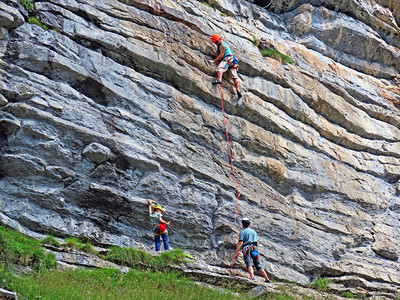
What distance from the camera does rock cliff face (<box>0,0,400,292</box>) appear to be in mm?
13586

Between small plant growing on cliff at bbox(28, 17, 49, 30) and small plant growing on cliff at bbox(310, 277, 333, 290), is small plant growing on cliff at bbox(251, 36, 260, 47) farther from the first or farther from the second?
small plant growing on cliff at bbox(310, 277, 333, 290)

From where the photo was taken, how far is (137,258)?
40.6 feet

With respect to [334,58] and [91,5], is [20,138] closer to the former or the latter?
[91,5]

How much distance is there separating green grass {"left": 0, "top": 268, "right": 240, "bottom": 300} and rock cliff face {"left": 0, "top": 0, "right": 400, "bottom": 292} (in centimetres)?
220

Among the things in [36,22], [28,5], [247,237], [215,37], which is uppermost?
[215,37]

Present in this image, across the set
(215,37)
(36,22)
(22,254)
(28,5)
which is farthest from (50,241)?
(215,37)

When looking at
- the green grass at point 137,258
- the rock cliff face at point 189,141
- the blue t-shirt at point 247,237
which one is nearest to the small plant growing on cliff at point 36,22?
the rock cliff face at point 189,141

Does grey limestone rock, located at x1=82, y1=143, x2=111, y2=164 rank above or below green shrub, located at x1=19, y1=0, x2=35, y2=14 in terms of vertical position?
below

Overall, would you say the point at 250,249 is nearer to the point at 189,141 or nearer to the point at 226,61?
the point at 189,141

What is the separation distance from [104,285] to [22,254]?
170 cm

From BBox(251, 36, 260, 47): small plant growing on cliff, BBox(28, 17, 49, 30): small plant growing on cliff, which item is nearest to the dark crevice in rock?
BBox(28, 17, 49, 30): small plant growing on cliff

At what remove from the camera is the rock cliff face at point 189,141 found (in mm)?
13586

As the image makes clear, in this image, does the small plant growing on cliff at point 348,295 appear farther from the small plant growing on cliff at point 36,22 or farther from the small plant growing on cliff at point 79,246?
the small plant growing on cliff at point 36,22

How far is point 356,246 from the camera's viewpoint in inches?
673
